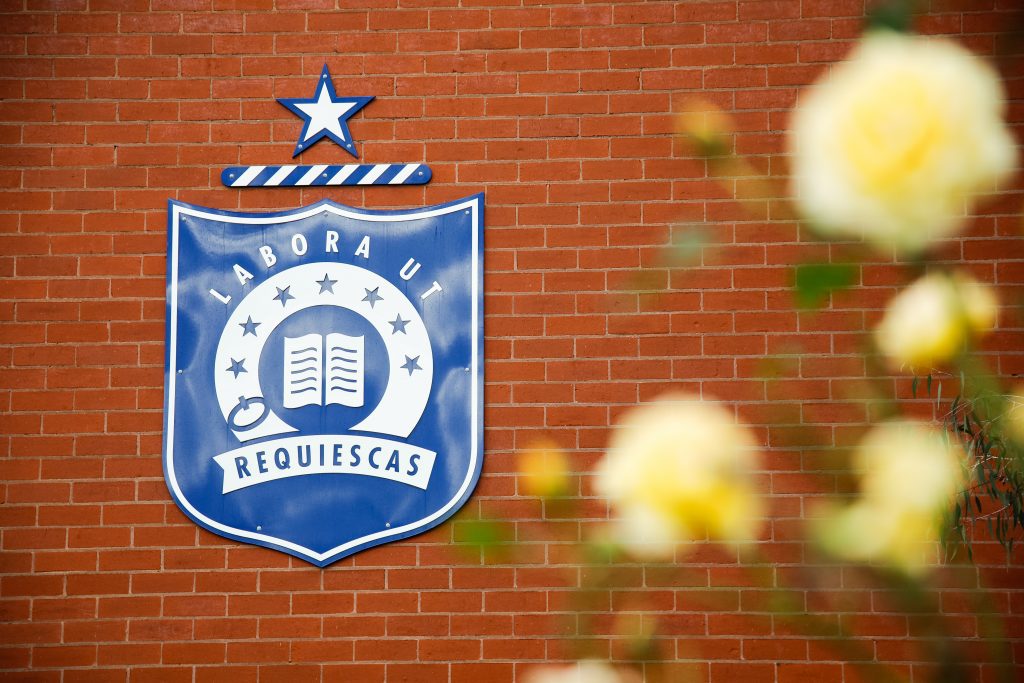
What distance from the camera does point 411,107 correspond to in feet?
11.3

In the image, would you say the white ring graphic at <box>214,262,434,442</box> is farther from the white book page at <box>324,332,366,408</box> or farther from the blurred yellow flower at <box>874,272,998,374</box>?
the blurred yellow flower at <box>874,272,998,374</box>

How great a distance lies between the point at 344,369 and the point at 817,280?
289cm

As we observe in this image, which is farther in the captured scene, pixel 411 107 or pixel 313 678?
pixel 411 107

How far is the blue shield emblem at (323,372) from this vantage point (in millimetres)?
3250

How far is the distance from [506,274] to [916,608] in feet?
9.26

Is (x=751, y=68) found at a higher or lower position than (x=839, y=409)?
higher

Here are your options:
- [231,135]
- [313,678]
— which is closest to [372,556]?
[313,678]

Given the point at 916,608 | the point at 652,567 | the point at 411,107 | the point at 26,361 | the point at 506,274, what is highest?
the point at 411,107

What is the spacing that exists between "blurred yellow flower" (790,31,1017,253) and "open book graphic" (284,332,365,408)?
2.87 meters

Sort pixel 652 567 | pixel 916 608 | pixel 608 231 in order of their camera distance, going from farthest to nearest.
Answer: pixel 608 231 < pixel 652 567 < pixel 916 608

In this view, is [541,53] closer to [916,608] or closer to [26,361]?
[26,361]

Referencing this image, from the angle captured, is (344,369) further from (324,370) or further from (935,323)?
(935,323)

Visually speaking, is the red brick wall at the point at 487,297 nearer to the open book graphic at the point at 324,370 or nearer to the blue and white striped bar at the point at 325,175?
the blue and white striped bar at the point at 325,175

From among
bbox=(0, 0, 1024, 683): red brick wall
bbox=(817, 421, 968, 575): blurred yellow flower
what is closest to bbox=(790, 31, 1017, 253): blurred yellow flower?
bbox=(817, 421, 968, 575): blurred yellow flower
